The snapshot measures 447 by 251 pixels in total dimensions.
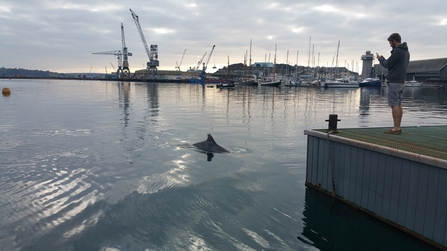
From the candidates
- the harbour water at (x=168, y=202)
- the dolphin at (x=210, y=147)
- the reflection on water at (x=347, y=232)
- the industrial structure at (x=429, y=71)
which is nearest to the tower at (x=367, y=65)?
the industrial structure at (x=429, y=71)

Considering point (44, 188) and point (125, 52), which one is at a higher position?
point (125, 52)

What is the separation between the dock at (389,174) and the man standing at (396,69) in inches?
35.9

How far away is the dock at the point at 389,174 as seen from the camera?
20.0 feet

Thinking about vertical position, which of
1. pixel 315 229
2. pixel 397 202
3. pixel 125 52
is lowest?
pixel 315 229

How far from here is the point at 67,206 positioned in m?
8.27

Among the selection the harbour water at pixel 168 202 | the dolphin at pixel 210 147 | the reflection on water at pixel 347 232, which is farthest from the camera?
the dolphin at pixel 210 147

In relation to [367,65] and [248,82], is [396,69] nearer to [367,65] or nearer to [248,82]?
[248,82]

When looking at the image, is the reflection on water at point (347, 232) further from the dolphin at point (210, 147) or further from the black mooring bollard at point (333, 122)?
the dolphin at point (210, 147)

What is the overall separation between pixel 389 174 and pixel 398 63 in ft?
11.5

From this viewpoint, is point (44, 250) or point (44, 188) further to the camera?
point (44, 188)

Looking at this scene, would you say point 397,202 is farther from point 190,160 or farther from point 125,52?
point 125,52

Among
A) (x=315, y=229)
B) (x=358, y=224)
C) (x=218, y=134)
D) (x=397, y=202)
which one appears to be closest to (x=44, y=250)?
(x=315, y=229)

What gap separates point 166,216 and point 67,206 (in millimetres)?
2601

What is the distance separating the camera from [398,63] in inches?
347
